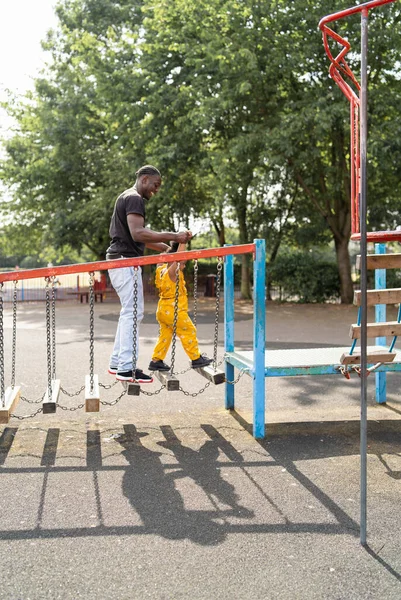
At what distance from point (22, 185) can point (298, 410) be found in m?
22.7

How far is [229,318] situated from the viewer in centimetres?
595

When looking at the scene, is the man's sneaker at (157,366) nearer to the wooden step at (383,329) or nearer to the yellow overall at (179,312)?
the yellow overall at (179,312)

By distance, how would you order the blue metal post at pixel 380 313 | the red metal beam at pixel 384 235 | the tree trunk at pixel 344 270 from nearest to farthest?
the red metal beam at pixel 384 235 < the blue metal post at pixel 380 313 < the tree trunk at pixel 344 270

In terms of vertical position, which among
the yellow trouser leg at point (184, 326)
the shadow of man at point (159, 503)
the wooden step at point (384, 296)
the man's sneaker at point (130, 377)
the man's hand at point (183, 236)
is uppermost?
the man's hand at point (183, 236)

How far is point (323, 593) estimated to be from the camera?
282 centimetres

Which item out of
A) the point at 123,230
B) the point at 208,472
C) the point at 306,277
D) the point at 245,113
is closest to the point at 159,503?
the point at 208,472

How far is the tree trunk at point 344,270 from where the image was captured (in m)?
19.7

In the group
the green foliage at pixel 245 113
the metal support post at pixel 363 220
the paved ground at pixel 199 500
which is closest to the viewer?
the paved ground at pixel 199 500

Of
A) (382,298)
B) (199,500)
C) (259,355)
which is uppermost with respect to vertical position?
(382,298)

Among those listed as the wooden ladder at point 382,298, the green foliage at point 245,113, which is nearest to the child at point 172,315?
the wooden ladder at point 382,298

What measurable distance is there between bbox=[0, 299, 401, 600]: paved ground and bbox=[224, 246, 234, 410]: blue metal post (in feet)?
0.52

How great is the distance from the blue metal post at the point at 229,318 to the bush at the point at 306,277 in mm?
14843

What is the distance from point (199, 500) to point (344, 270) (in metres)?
16.5

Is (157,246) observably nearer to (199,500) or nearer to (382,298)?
(382,298)
